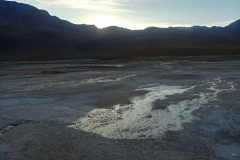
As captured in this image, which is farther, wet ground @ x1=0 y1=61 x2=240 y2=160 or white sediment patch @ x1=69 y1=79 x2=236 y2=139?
white sediment patch @ x1=69 y1=79 x2=236 y2=139

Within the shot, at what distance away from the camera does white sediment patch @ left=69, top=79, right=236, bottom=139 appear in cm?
972

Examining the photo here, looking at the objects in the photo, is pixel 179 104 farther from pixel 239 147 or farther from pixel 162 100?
pixel 239 147

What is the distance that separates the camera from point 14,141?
8.76 meters

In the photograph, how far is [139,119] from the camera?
11539mm

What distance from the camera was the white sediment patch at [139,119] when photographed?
972 centimetres

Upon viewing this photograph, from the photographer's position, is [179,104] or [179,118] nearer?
[179,118]

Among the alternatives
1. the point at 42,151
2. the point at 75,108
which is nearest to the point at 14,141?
the point at 42,151

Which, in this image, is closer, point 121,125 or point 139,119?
point 121,125

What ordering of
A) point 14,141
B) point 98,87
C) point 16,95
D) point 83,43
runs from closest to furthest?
point 14,141, point 16,95, point 98,87, point 83,43

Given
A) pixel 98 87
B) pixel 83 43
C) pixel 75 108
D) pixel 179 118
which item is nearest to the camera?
pixel 179 118

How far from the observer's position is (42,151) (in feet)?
26.0

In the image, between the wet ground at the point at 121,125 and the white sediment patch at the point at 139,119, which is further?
the white sediment patch at the point at 139,119

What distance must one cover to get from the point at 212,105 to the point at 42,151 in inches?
352

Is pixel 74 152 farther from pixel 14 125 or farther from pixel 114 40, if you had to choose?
pixel 114 40
